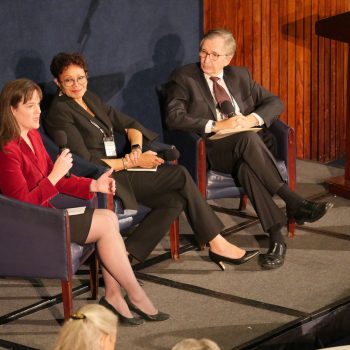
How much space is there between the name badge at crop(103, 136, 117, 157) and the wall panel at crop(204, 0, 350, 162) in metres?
1.68

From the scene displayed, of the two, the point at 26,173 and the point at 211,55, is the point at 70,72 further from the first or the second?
the point at 211,55

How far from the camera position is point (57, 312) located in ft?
16.0

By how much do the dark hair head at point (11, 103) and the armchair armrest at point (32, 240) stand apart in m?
0.32

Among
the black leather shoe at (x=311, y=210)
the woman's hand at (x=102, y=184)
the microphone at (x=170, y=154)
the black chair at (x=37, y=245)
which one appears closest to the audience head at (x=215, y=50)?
the microphone at (x=170, y=154)

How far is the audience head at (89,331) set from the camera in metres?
2.73

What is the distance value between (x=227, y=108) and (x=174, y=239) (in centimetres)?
88

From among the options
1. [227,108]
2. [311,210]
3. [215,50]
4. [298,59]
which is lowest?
[311,210]

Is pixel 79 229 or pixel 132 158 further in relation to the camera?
pixel 132 158

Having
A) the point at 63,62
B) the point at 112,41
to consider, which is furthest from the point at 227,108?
the point at 63,62

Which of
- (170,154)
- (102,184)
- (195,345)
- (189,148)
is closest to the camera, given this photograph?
(195,345)

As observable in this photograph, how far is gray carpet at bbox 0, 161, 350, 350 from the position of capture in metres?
4.62

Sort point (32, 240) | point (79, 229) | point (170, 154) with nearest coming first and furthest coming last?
point (32, 240) → point (79, 229) → point (170, 154)

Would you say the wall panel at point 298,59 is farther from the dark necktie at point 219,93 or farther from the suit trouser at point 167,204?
the suit trouser at point 167,204

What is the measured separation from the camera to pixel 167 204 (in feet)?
17.7
